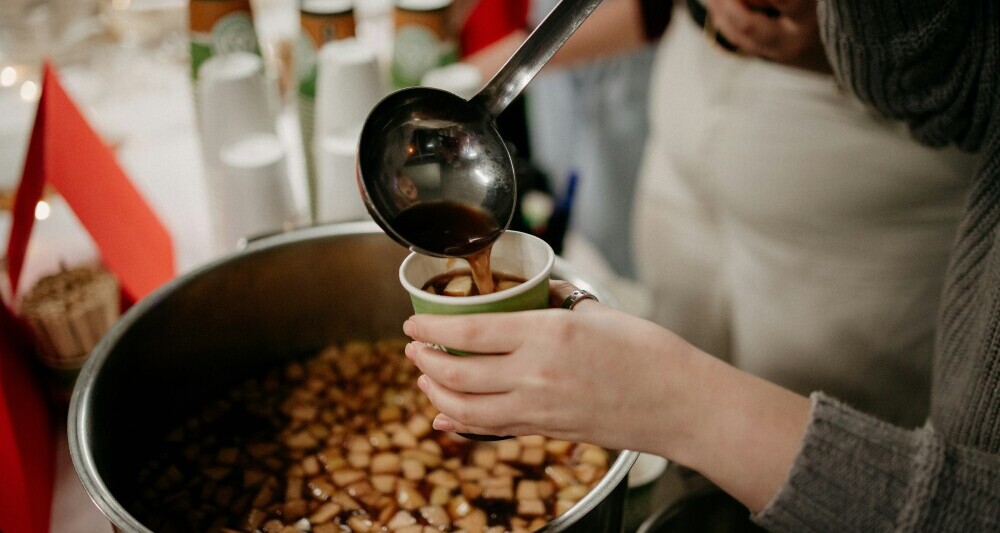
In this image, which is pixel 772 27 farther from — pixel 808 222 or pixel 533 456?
pixel 533 456

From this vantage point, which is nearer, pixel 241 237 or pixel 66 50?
pixel 241 237

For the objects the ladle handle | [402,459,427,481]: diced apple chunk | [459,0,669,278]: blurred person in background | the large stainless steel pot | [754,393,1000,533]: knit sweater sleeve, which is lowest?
[459,0,669,278]: blurred person in background

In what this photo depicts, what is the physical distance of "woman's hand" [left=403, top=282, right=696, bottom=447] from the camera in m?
0.61

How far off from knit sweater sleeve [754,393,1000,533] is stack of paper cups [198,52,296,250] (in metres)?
0.87

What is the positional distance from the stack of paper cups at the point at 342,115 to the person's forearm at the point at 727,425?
66 centimetres

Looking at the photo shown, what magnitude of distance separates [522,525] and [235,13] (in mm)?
946

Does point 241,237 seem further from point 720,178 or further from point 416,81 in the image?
point 720,178

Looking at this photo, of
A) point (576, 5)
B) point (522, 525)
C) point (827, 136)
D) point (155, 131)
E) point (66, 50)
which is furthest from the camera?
point (66, 50)

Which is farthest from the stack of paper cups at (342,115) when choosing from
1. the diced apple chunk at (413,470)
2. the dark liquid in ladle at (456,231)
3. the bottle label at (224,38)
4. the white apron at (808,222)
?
the white apron at (808,222)

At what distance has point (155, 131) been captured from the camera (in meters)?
1.71

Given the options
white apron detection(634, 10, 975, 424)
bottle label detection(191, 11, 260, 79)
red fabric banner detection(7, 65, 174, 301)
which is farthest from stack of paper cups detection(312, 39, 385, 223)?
white apron detection(634, 10, 975, 424)

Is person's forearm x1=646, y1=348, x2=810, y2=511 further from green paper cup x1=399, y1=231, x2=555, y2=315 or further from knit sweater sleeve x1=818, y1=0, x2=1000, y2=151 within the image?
knit sweater sleeve x1=818, y1=0, x2=1000, y2=151

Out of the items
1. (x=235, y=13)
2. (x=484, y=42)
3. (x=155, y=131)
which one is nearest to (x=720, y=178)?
(x=484, y=42)

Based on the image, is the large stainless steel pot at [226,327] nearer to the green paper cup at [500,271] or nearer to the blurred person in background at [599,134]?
the green paper cup at [500,271]
